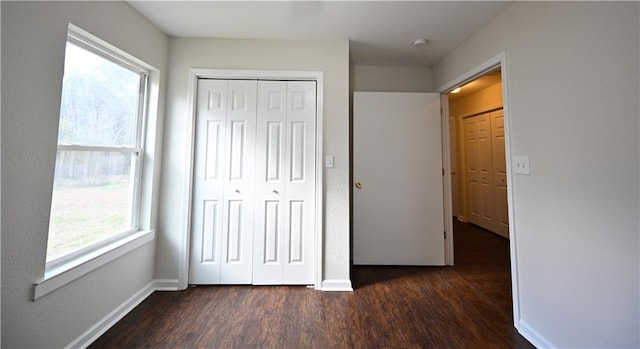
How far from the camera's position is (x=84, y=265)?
4.59 ft

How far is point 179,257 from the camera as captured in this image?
209 centimetres

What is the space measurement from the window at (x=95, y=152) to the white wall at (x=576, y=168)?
2.90 metres

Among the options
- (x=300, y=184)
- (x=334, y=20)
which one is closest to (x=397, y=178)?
(x=300, y=184)

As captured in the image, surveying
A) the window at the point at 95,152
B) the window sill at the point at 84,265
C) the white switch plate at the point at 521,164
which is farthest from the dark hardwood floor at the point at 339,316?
the white switch plate at the point at 521,164

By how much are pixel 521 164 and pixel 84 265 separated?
2.90 m

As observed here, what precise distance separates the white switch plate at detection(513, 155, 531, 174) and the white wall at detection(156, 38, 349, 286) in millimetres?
1249

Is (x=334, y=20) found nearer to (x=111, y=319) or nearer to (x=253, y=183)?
(x=253, y=183)

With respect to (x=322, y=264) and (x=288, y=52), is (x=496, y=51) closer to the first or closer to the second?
(x=288, y=52)

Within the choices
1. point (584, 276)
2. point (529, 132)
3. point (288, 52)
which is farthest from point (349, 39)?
point (584, 276)

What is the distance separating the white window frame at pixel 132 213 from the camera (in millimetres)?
1290

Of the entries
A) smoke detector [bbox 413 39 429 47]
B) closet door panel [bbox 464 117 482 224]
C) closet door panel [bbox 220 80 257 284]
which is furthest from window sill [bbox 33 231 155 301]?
closet door panel [bbox 464 117 482 224]

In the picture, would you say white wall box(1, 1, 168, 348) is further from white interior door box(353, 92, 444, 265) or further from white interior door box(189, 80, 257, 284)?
white interior door box(353, 92, 444, 265)

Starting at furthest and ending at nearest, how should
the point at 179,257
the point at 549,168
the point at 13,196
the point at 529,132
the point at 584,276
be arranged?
1. the point at 179,257
2. the point at 529,132
3. the point at 549,168
4. the point at 584,276
5. the point at 13,196

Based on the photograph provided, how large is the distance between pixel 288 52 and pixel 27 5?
160 cm
